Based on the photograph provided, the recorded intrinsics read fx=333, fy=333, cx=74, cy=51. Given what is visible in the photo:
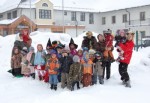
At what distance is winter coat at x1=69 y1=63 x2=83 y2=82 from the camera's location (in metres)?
10.0

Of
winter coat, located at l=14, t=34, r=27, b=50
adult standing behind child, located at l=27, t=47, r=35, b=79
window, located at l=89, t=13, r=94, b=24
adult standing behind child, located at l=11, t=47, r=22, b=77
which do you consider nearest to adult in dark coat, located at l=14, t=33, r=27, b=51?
winter coat, located at l=14, t=34, r=27, b=50

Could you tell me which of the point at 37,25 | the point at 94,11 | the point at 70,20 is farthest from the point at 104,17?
the point at 37,25

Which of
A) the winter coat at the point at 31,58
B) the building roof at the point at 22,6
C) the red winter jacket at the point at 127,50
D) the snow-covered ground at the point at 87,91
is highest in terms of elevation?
the building roof at the point at 22,6

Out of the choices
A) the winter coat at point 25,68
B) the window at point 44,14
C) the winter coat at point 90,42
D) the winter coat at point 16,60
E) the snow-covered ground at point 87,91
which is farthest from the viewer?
the window at point 44,14

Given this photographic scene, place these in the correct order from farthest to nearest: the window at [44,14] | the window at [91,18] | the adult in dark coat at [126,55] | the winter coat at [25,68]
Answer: the window at [91,18] → the window at [44,14] → the winter coat at [25,68] → the adult in dark coat at [126,55]

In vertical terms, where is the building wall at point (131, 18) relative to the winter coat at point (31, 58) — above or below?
above

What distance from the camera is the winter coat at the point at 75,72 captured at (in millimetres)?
10016

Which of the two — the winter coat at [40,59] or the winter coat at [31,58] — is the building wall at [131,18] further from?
the winter coat at [40,59]

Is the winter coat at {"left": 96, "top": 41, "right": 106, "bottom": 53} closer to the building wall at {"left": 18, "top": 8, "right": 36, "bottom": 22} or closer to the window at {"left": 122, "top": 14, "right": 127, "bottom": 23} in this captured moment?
the building wall at {"left": 18, "top": 8, "right": 36, "bottom": 22}

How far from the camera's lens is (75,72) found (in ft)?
32.9

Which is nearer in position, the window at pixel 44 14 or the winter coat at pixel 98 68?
the winter coat at pixel 98 68

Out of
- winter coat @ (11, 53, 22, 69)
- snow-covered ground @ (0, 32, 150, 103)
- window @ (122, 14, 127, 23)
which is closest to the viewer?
snow-covered ground @ (0, 32, 150, 103)

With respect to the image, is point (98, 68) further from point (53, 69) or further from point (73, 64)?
point (53, 69)

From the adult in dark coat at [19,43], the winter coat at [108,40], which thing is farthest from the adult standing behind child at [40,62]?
the winter coat at [108,40]
